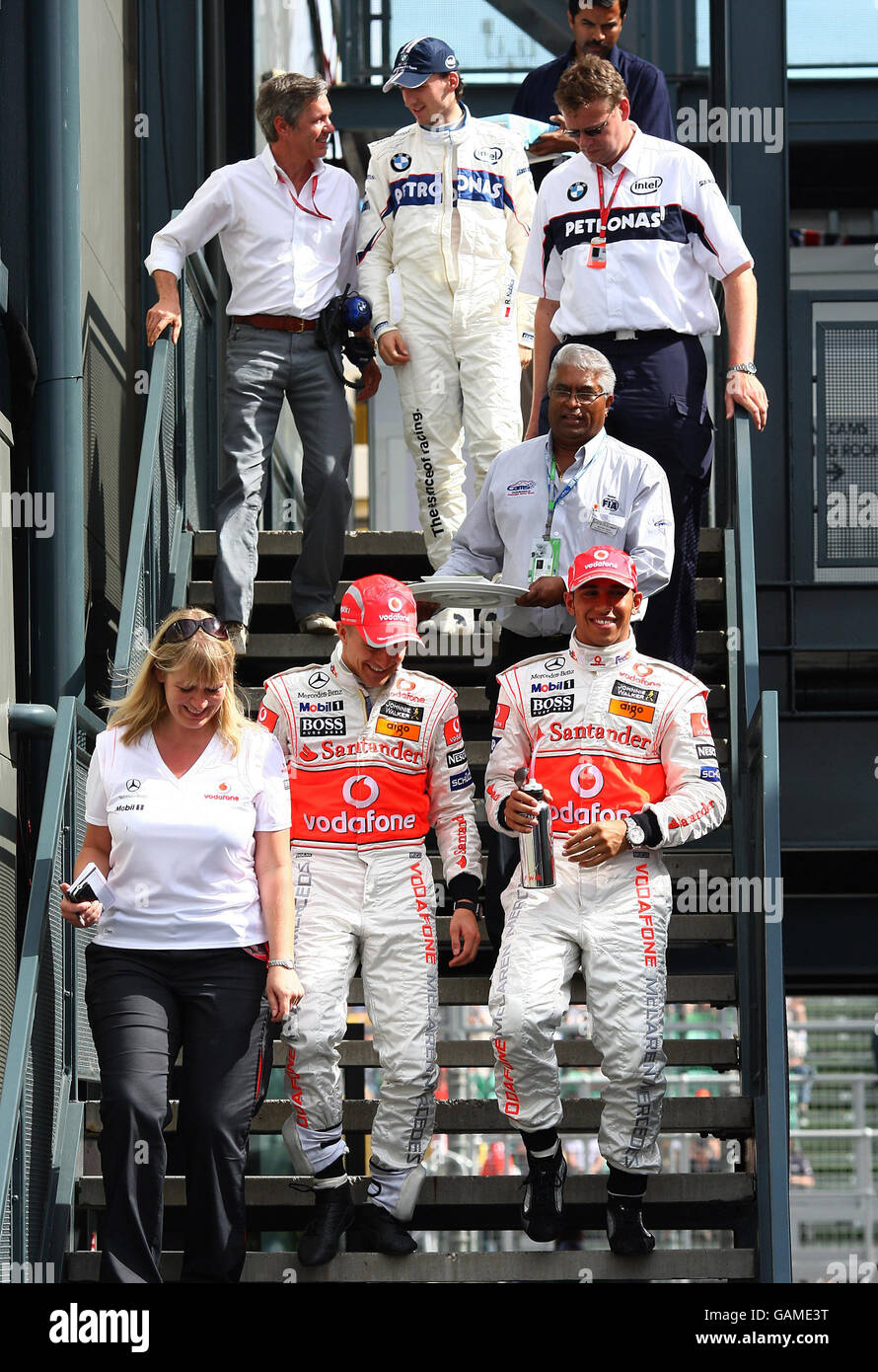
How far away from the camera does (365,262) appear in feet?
25.9

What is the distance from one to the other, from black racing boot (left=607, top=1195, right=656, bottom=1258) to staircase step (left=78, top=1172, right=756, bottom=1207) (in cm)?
27

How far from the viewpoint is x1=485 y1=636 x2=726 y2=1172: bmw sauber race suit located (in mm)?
5508

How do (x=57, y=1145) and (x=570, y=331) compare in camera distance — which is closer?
(x=57, y=1145)

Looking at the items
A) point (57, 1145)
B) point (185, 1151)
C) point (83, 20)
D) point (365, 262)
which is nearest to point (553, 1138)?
point (185, 1151)

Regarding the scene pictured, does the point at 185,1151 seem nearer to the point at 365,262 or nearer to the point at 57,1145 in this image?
the point at 57,1145

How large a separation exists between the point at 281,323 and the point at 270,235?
0.37 meters

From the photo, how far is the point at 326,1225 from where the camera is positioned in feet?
18.3

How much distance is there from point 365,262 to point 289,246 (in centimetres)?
31

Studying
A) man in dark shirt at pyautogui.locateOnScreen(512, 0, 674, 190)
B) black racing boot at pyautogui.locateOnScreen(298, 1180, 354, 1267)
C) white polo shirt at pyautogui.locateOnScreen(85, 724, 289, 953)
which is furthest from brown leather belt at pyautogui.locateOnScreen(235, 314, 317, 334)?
black racing boot at pyautogui.locateOnScreen(298, 1180, 354, 1267)

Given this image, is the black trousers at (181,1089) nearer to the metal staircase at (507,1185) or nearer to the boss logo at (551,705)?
the metal staircase at (507,1185)

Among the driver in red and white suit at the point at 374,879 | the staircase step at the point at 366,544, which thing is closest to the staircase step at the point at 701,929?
the driver in red and white suit at the point at 374,879

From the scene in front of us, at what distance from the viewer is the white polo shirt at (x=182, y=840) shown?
5.22 metres
